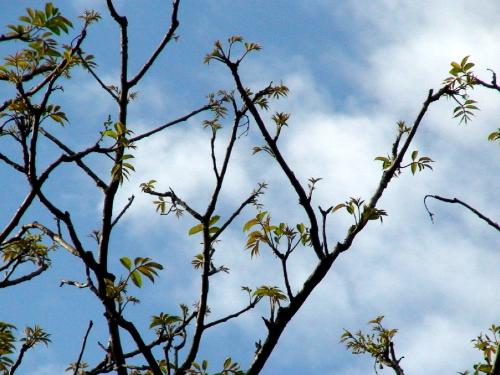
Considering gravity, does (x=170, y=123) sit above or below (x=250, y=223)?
above

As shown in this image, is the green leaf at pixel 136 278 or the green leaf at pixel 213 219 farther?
the green leaf at pixel 213 219

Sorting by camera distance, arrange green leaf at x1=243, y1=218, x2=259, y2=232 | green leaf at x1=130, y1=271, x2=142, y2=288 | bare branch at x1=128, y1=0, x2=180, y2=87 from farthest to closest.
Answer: bare branch at x1=128, y1=0, x2=180, y2=87, green leaf at x1=243, y1=218, x2=259, y2=232, green leaf at x1=130, y1=271, x2=142, y2=288

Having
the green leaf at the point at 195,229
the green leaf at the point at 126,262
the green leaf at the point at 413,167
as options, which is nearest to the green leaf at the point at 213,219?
the green leaf at the point at 195,229

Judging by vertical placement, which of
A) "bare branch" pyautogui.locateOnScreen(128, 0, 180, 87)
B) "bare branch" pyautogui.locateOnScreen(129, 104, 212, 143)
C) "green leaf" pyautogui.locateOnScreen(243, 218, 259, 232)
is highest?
"bare branch" pyautogui.locateOnScreen(128, 0, 180, 87)

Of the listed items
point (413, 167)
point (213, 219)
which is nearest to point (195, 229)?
point (213, 219)

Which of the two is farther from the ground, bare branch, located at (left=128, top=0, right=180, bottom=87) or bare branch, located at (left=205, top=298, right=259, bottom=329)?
bare branch, located at (left=128, top=0, right=180, bottom=87)

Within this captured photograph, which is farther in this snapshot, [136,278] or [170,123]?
[170,123]

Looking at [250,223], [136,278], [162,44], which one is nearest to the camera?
[136,278]

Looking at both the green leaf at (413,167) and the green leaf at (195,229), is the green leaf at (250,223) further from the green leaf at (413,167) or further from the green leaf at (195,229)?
the green leaf at (413,167)

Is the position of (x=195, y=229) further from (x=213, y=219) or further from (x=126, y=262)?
(x=126, y=262)

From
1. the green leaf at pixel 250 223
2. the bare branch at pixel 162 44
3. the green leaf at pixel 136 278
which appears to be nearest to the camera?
the green leaf at pixel 136 278

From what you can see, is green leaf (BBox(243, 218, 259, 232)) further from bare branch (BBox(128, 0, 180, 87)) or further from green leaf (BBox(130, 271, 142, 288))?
bare branch (BBox(128, 0, 180, 87))

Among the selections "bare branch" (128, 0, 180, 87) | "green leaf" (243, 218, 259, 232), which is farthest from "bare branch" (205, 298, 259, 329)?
"bare branch" (128, 0, 180, 87)

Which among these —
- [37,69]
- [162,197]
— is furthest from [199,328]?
[37,69]
